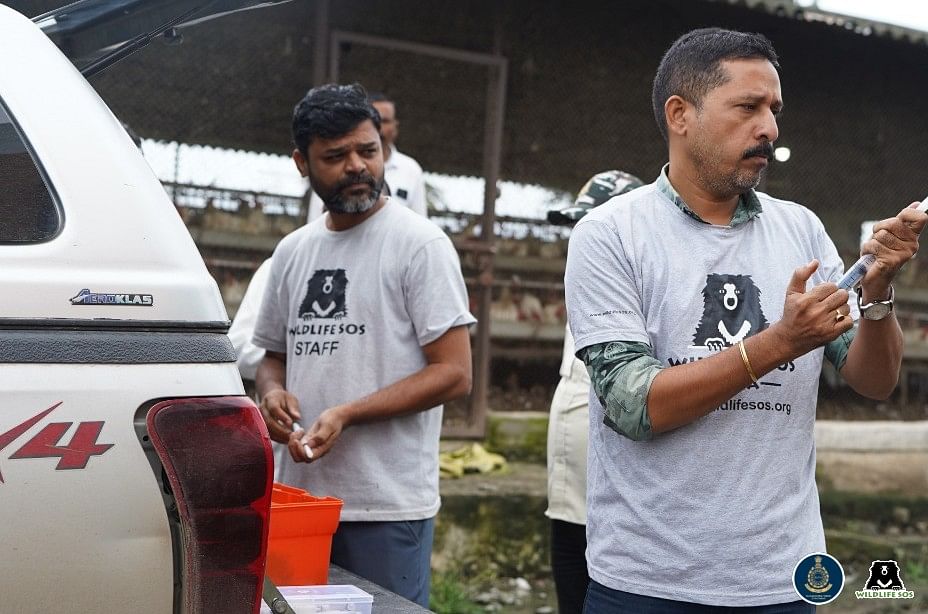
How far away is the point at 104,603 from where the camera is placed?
1.71 m

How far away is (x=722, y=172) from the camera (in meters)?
2.23

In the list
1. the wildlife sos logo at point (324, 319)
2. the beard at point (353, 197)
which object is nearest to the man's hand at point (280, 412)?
the wildlife sos logo at point (324, 319)

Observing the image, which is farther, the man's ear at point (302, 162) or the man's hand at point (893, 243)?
the man's ear at point (302, 162)

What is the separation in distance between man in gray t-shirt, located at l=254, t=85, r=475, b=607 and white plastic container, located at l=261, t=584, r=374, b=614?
2.14 ft

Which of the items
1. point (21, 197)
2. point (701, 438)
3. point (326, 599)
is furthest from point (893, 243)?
point (21, 197)

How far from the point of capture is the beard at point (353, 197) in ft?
10.8

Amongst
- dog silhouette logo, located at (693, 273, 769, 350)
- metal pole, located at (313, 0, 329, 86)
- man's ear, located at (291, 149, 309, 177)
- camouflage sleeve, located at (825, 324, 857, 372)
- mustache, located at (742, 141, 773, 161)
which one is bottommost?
camouflage sleeve, located at (825, 324, 857, 372)

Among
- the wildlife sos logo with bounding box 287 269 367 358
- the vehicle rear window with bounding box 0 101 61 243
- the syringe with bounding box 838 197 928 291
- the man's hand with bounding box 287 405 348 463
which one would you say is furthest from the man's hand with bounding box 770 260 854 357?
the wildlife sos logo with bounding box 287 269 367 358

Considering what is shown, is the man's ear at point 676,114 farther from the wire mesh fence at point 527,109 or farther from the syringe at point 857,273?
the wire mesh fence at point 527,109

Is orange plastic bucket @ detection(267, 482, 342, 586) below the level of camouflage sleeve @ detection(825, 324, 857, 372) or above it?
below

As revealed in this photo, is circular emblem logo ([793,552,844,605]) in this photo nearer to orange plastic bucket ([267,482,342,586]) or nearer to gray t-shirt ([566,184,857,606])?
gray t-shirt ([566,184,857,606])

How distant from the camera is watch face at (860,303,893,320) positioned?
2166 mm

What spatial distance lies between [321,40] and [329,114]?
11.8 ft

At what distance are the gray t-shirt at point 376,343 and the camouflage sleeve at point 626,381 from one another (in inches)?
40.5
